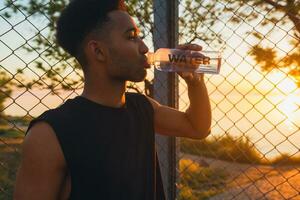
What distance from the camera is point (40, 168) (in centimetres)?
156

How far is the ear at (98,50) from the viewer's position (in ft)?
6.12

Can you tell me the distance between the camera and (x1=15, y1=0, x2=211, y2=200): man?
1.59 metres

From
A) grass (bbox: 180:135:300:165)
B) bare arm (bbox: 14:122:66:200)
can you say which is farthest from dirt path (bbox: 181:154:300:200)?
bare arm (bbox: 14:122:66:200)

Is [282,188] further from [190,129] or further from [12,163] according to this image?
[190,129]

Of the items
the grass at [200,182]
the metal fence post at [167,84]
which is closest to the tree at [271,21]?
the metal fence post at [167,84]

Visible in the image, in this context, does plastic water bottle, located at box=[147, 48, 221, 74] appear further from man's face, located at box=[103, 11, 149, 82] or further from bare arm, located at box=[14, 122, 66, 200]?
bare arm, located at box=[14, 122, 66, 200]

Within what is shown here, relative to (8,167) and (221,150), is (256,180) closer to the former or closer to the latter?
(221,150)

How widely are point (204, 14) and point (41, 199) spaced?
2.34m

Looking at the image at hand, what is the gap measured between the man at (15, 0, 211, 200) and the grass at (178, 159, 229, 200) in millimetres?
3305

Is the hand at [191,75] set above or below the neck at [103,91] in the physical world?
above

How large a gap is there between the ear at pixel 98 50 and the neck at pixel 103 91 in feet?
0.30

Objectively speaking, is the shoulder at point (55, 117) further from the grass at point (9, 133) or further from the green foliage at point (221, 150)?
the green foliage at point (221, 150)

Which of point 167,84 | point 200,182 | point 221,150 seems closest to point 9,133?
point 200,182

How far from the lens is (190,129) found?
2201mm
